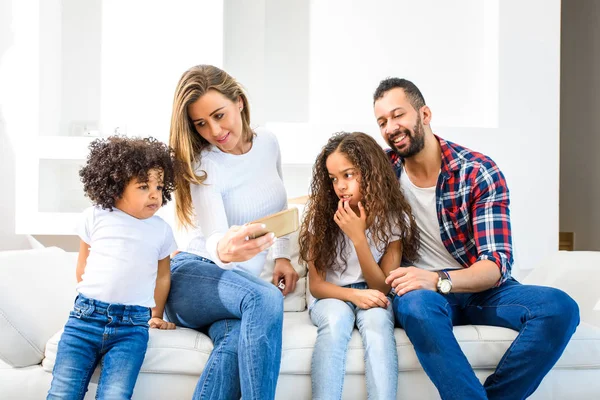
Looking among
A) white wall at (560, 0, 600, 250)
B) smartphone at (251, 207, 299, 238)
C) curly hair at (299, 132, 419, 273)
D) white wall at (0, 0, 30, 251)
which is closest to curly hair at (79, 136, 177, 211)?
smartphone at (251, 207, 299, 238)

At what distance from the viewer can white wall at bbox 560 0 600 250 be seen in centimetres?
466

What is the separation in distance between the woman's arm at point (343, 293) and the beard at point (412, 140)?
0.47 metres

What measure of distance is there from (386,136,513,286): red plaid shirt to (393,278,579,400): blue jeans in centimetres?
15

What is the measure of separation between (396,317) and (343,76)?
1.86 m

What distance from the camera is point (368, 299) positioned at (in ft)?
5.71

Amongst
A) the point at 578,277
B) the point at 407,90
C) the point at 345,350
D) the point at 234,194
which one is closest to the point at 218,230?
the point at 234,194

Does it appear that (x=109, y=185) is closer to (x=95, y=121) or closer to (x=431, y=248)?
(x=431, y=248)

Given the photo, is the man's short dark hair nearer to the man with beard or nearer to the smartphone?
the man with beard

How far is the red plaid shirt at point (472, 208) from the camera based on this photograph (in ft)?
5.90

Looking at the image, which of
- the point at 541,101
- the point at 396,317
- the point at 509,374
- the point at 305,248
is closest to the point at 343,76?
the point at 541,101

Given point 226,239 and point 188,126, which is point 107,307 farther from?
point 188,126

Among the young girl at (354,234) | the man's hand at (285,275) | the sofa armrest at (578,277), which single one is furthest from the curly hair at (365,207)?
the sofa armrest at (578,277)

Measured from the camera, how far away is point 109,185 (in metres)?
1.63

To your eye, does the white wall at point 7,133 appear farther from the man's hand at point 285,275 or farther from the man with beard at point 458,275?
the man with beard at point 458,275
